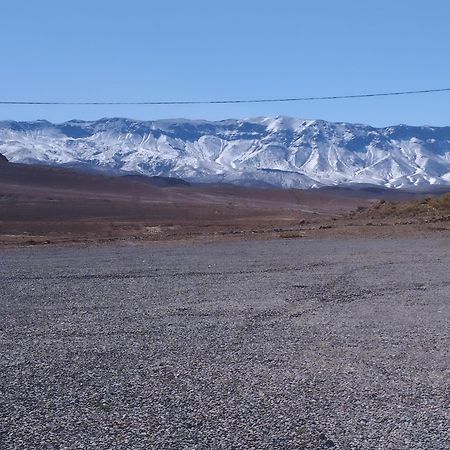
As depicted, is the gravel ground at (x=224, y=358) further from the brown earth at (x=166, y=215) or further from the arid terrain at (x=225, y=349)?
the brown earth at (x=166, y=215)

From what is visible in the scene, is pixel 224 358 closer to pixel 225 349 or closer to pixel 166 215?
pixel 225 349

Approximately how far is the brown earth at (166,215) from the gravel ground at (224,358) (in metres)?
12.7

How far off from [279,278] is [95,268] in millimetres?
4425

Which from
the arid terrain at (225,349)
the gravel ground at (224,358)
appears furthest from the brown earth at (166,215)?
the gravel ground at (224,358)

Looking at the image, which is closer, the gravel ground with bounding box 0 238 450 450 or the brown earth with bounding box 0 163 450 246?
the gravel ground with bounding box 0 238 450 450

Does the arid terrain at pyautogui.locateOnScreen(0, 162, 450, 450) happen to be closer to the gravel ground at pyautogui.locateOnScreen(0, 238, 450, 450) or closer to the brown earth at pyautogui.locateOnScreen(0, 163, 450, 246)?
the gravel ground at pyautogui.locateOnScreen(0, 238, 450, 450)

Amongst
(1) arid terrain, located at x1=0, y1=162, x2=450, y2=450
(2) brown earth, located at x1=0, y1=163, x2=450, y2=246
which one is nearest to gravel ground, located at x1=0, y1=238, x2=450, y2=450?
(1) arid terrain, located at x1=0, y1=162, x2=450, y2=450

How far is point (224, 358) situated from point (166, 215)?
51949mm

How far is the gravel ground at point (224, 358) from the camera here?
308 inches

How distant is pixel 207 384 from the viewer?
939 centimetres

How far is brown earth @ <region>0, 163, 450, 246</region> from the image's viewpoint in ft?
108

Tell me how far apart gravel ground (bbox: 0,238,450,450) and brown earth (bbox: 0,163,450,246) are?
41.5 ft

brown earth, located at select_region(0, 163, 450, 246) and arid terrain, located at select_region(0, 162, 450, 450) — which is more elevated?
arid terrain, located at select_region(0, 162, 450, 450)

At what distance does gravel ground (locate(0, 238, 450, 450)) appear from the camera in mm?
7824
